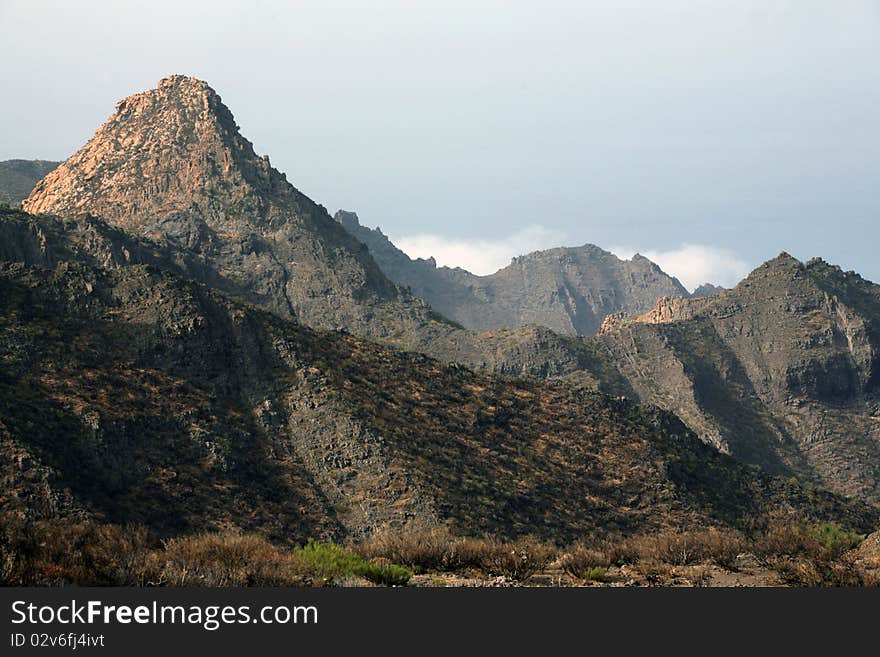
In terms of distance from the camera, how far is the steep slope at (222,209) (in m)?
152

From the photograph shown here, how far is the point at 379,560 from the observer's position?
111 ft

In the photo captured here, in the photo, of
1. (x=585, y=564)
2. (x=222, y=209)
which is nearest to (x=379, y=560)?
(x=585, y=564)

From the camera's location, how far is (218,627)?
63.3 feet

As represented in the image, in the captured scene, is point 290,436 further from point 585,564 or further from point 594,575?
point 594,575

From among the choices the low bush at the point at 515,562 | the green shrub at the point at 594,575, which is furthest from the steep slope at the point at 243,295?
the green shrub at the point at 594,575

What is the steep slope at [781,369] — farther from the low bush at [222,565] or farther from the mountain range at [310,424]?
the low bush at [222,565]

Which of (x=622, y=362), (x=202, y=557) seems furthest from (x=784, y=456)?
(x=202, y=557)

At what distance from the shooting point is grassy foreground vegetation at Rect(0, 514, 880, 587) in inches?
989

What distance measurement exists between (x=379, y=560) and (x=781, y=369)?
141767mm

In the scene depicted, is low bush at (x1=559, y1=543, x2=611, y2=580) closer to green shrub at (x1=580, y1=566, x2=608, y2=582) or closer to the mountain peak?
green shrub at (x1=580, y1=566, x2=608, y2=582)

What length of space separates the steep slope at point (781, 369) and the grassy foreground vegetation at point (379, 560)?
103879 millimetres

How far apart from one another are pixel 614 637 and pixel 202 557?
43.6 ft

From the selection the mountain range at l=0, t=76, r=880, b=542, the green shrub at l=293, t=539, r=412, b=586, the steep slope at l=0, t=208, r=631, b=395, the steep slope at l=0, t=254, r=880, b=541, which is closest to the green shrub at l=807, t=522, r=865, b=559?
the green shrub at l=293, t=539, r=412, b=586

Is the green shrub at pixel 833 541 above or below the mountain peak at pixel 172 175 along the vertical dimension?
below
